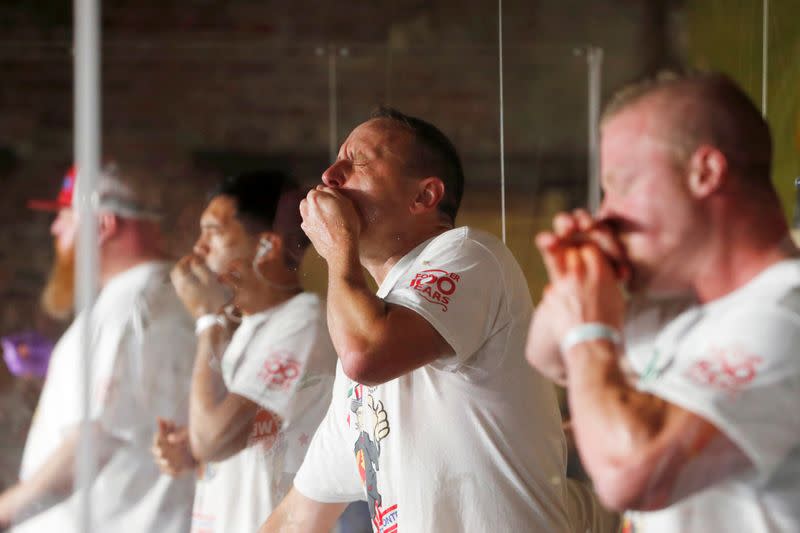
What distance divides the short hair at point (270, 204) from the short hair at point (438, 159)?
0.13 m

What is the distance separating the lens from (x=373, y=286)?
102 cm

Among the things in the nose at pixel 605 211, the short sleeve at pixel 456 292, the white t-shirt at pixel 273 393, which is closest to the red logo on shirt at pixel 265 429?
the white t-shirt at pixel 273 393

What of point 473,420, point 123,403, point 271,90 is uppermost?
point 271,90

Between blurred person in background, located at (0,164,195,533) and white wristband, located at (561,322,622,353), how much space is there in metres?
0.76

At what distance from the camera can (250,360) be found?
1.26m

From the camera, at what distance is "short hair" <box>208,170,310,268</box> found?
1132 millimetres

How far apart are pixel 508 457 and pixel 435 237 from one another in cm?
22

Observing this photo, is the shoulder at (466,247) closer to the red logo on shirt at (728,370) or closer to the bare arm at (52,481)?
the red logo on shirt at (728,370)

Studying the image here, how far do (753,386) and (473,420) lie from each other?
34 centimetres

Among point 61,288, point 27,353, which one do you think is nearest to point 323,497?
point 27,353

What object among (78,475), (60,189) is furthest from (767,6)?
(60,189)

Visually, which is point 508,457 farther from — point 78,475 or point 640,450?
point 78,475

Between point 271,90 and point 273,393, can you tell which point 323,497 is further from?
point 271,90

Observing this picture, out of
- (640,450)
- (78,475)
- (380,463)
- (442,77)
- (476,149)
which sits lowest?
(78,475)
